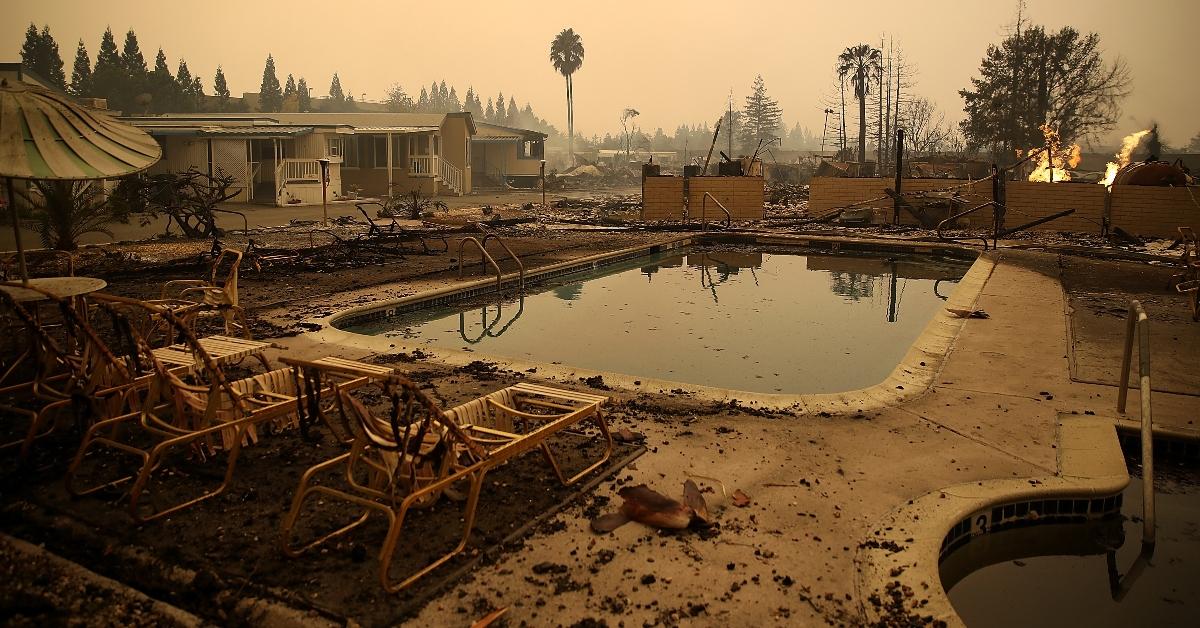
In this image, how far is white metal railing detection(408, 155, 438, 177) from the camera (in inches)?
1427

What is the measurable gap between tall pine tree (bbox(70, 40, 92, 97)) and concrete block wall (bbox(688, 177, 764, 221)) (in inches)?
2054

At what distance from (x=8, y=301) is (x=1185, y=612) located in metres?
6.06

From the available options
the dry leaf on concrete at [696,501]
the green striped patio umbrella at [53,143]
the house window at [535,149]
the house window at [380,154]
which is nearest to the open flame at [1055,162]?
the house window at [380,154]

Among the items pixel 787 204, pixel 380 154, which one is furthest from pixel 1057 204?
pixel 380 154

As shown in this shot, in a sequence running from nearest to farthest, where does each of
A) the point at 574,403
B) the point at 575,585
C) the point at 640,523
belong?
1. the point at 575,585
2. the point at 640,523
3. the point at 574,403

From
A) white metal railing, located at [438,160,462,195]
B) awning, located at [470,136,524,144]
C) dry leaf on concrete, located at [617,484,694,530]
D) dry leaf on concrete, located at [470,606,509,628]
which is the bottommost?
dry leaf on concrete, located at [470,606,509,628]

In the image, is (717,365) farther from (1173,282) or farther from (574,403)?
(1173,282)

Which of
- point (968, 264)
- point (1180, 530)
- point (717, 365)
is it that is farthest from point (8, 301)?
point (968, 264)

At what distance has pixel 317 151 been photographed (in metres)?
31.2

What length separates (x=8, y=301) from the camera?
15.0 feet

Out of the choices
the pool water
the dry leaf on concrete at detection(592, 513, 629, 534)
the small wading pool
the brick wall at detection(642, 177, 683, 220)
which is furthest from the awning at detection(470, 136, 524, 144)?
the pool water

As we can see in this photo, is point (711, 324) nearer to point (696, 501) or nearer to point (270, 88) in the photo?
point (696, 501)

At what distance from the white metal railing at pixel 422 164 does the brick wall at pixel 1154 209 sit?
25.7 meters

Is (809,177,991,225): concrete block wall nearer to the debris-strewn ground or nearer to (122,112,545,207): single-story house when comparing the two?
the debris-strewn ground
